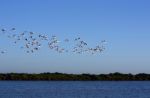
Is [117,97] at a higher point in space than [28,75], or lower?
lower

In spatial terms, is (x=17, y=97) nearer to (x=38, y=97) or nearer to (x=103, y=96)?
(x=38, y=97)

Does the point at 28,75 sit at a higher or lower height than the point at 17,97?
higher

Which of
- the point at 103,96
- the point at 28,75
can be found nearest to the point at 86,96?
the point at 103,96

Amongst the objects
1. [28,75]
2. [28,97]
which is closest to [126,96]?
[28,97]

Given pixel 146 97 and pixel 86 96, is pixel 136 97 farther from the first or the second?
pixel 86 96

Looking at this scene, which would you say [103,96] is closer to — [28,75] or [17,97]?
[17,97]

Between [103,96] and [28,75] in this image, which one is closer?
[103,96]

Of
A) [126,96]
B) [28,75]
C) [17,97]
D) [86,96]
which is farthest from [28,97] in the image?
[28,75]

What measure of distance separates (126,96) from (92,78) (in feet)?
352

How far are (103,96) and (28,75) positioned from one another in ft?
340

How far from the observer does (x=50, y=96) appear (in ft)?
276

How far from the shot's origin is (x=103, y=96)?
8400cm

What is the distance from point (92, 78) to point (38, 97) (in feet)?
366

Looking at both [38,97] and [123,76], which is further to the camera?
[123,76]
